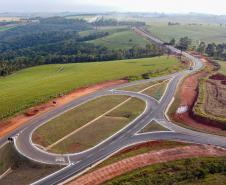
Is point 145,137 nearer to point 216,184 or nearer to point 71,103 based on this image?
point 216,184

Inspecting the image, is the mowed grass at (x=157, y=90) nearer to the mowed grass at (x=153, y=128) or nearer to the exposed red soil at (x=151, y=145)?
the mowed grass at (x=153, y=128)

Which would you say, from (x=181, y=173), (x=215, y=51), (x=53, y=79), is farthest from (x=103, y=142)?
(x=215, y=51)

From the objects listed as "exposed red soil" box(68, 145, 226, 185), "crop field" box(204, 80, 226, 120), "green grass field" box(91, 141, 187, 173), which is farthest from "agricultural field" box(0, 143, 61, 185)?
"crop field" box(204, 80, 226, 120)

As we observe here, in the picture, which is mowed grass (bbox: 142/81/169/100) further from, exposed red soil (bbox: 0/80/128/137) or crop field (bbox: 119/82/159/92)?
exposed red soil (bbox: 0/80/128/137)

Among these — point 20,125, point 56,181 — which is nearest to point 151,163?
point 56,181

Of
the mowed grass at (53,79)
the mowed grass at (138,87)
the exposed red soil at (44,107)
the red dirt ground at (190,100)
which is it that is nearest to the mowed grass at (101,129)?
the red dirt ground at (190,100)

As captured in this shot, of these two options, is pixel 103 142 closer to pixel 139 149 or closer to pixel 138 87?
pixel 139 149

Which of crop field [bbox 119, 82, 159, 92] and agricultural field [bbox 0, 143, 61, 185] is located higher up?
crop field [bbox 119, 82, 159, 92]

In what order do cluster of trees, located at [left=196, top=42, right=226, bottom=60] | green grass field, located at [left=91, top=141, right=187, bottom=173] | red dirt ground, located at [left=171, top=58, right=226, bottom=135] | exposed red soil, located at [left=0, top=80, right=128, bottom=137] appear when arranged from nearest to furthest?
green grass field, located at [left=91, top=141, right=187, bottom=173] → red dirt ground, located at [left=171, top=58, right=226, bottom=135] → exposed red soil, located at [left=0, top=80, right=128, bottom=137] → cluster of trees, located at [left=196, top=42, right=226, bottom=60]
